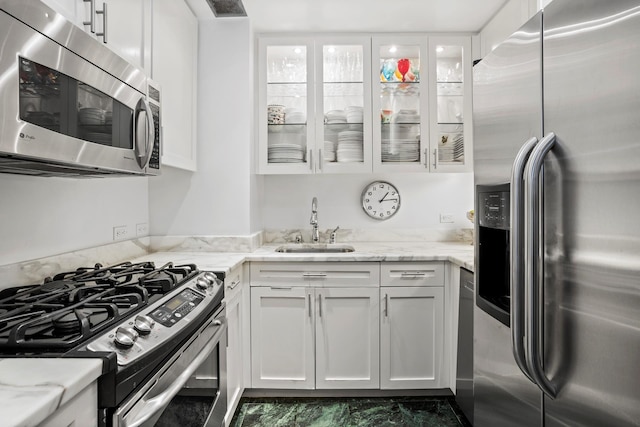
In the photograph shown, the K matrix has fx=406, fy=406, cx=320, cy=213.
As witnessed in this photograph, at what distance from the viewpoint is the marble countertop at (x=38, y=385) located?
2.04ft

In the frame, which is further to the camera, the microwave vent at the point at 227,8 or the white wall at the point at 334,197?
the white wall at the point at 334,197

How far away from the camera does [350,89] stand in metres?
2.83

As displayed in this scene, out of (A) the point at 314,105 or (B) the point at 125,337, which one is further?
(A) the point at 314,105

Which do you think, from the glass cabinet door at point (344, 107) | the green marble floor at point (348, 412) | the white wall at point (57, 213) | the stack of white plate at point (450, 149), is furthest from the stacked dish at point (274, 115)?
the green marble floor at point (348, 412)

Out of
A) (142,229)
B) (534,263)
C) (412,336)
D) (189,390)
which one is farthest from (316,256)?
(534,263)

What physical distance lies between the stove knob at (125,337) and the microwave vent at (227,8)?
202 cm

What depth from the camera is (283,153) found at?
281 centimetres

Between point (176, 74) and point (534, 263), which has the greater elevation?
point (176, 74)

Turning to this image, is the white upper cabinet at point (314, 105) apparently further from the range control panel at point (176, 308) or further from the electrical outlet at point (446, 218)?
the range control panel at point (176, 308)

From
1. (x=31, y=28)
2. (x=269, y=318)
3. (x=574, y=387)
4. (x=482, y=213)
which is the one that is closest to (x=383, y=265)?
(x=269, y=318)

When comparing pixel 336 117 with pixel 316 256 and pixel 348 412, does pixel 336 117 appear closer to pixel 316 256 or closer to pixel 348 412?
pixel 316 256

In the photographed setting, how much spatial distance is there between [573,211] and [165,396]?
42.6 inches

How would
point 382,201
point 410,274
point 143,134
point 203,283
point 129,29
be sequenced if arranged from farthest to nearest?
point 382,201 < point 410,274 < point 129,29 < point 203,283 < point 143,134

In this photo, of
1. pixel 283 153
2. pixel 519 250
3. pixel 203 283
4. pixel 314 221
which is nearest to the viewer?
pixel 519 250
